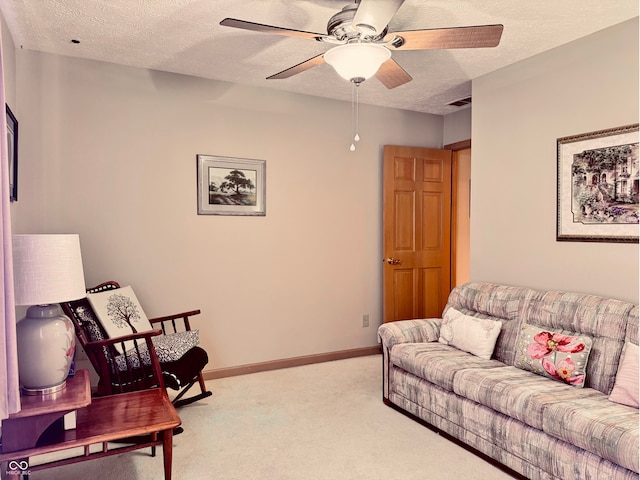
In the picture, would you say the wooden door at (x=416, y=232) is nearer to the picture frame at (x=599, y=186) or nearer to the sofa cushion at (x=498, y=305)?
the sofa cushion at (x=498, y=305)

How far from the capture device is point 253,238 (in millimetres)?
4203

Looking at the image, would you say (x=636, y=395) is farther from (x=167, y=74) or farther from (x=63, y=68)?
(x=63, y=68)

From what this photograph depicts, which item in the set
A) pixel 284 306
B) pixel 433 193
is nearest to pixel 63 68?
pixel 284 306

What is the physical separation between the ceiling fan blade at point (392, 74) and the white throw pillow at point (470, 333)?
66.3 inches

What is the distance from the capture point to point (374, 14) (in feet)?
6.46

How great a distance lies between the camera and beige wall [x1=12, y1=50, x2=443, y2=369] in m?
3.48

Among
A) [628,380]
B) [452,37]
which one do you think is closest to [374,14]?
[452,37]

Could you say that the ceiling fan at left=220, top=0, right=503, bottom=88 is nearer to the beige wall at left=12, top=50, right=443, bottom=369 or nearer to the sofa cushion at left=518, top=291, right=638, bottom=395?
the sofa cushion at left=518, top=291, right=638, bottom=395

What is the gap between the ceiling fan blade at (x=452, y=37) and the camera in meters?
2.13

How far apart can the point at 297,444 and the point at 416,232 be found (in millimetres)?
2700

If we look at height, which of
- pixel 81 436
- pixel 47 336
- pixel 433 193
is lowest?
pixel 81 436

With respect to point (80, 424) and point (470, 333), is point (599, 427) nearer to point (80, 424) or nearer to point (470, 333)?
point (470, 333)

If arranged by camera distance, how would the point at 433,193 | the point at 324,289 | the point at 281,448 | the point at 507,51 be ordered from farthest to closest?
the point at 433,193 → the point at 324,289 → the point at 507,51 → the point at 281,448

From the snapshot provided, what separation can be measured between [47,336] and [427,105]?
3973mm
